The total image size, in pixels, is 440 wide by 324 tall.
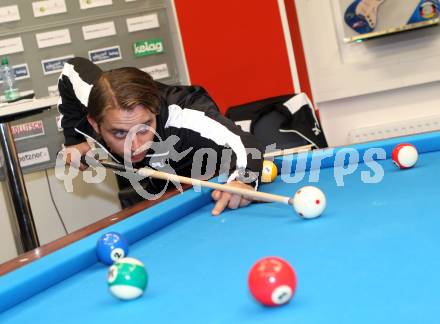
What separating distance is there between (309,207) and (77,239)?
0.59 meters

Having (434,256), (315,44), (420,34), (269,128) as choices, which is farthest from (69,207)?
(434,256)

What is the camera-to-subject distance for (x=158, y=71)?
156 inches

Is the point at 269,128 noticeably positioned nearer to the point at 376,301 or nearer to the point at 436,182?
the point at 436,182

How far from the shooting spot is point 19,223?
2768mm

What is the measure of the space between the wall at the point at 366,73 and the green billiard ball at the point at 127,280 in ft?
9.57

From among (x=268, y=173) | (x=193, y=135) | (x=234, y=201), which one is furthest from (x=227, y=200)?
(x=193, y=135)

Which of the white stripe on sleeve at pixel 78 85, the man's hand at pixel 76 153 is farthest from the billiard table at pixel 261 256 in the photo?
the man's hand at pixel 76 153

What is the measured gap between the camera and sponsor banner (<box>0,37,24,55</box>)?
365cm

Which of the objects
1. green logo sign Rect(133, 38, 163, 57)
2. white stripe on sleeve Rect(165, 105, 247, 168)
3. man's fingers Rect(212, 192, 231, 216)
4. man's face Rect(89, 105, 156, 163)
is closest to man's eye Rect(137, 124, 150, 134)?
man's face Rect(89, 105, 156, 163)

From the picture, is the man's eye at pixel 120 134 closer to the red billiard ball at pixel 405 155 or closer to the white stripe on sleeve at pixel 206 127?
the white stripe on sleeve at pixel 206 127

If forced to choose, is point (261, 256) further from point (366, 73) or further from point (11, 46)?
point (11, 46)

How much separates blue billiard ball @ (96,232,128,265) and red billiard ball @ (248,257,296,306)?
48 centimetres

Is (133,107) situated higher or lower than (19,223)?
higher

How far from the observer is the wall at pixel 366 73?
3680 mm
